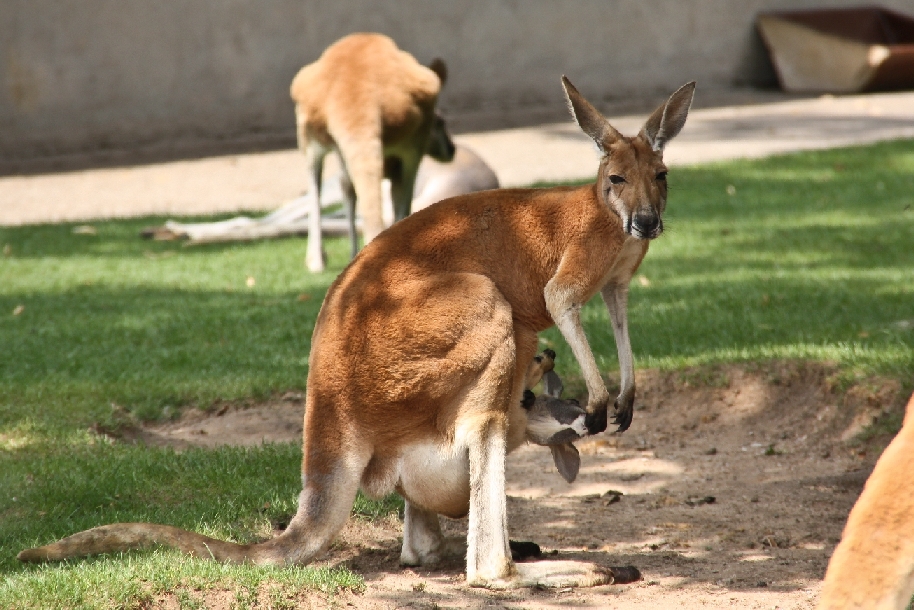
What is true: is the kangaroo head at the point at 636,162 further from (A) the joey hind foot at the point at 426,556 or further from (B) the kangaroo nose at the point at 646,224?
(A) the joey hind foot at the point at 426,556

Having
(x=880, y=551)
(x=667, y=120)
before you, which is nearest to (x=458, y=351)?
(x=667, y=120)

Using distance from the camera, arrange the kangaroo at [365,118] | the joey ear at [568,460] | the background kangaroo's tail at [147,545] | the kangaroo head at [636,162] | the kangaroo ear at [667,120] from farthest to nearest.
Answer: the kangaroo at [365,118]
the joey ear at [568,460]
the kangaroo ear at [667,120]
the kangaroo head at [636,162]
the background kangaroo's tail at [147,545]

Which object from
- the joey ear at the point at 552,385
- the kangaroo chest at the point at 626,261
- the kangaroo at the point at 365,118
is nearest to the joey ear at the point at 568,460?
the joey ear at the point at 552,385

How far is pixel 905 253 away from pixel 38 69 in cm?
948

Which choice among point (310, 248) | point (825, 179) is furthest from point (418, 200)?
point (825, 179)

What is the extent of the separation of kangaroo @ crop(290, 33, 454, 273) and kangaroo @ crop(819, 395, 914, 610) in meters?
5.03

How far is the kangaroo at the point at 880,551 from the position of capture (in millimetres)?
1776

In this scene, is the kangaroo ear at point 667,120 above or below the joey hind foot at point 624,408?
above

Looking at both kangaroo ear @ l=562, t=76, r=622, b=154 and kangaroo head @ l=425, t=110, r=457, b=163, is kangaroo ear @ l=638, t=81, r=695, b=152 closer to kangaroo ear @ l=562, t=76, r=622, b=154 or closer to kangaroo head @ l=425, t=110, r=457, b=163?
kangaroo ear @ l=562, t=76, r=622, b=154

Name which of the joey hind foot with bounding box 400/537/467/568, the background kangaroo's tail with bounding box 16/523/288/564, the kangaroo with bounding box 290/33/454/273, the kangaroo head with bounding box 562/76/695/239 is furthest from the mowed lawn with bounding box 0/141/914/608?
the kangaroo head with bounding box 562/76/695/239

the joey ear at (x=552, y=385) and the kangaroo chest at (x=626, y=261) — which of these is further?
the joey ear at (x=552, y=385)

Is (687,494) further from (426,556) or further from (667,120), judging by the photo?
(667,120)

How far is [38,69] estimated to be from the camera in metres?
13.0

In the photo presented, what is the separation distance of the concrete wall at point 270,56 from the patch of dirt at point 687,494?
879 centimetres
